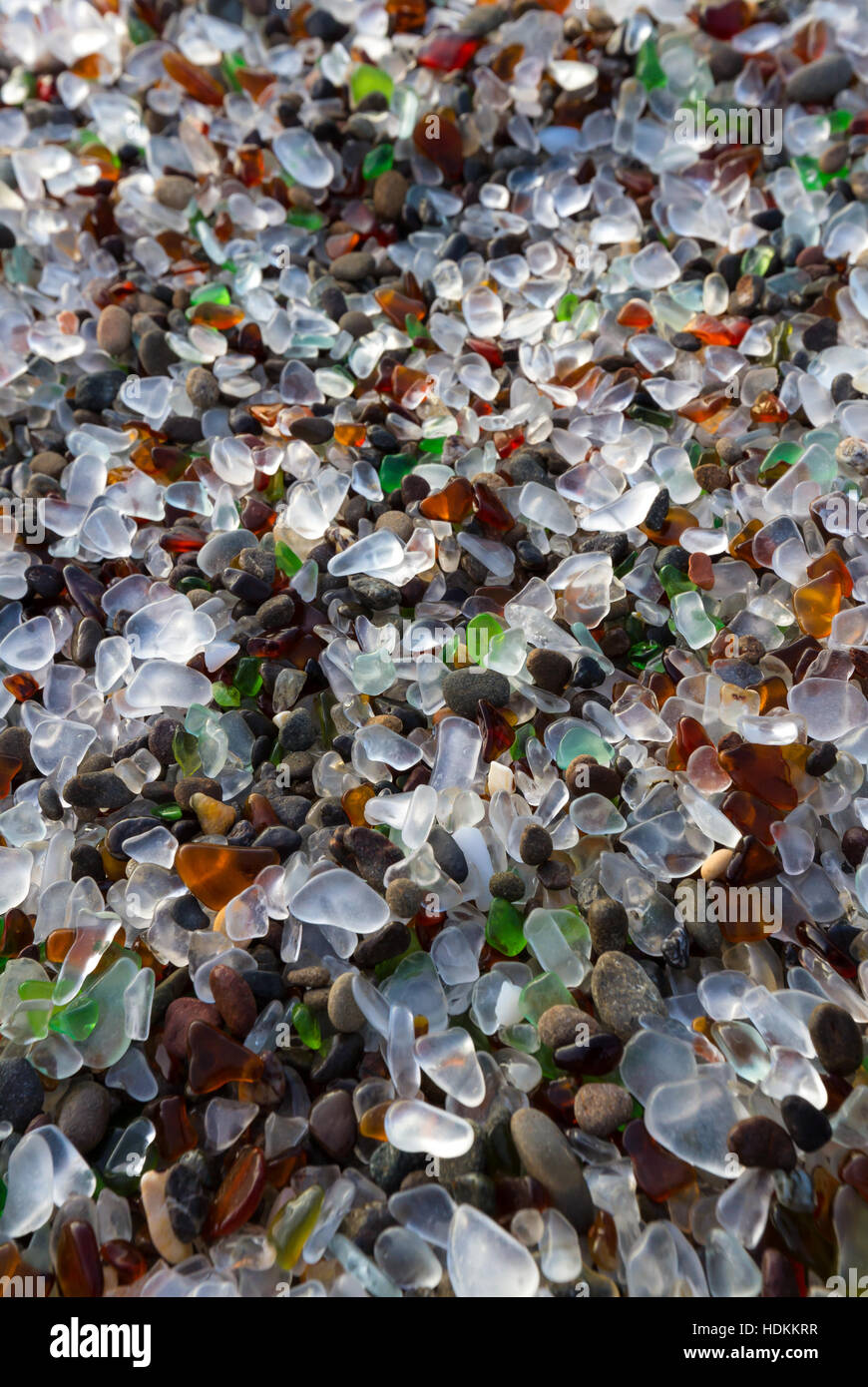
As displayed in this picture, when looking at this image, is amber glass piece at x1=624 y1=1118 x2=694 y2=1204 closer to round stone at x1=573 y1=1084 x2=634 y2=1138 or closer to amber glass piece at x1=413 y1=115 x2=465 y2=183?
round stone at x1=573 y1=1084 x2=634 y2=1138

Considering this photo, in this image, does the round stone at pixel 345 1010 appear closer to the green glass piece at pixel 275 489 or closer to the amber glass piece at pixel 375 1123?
the amber glass piece at pixel 375 1123

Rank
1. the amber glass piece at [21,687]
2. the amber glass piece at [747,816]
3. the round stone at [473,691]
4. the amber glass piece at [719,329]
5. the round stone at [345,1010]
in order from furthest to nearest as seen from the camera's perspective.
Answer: the amber glass piece at [719,329] → the amber glass piece at [21,687] → the round stone at [473,691] → the amber glass piece at [747,816] → the round stone at [345,1010]

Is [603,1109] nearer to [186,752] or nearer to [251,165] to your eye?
[186,752]

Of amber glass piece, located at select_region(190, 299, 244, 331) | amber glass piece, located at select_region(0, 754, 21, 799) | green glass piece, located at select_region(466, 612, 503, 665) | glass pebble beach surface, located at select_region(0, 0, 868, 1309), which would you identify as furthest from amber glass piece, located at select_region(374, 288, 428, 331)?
amber glass piece, located at select_region(0, 754, 21, 799)

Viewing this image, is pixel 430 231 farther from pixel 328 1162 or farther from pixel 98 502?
pixel 328 1162

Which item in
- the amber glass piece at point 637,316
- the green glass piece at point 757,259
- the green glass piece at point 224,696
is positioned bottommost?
the green glass piece at point 224,696

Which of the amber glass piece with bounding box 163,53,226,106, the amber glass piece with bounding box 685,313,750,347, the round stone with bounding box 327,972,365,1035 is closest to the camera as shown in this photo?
the round stone with bounding box 327,972,365,1035

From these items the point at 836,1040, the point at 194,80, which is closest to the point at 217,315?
the point at 194,80

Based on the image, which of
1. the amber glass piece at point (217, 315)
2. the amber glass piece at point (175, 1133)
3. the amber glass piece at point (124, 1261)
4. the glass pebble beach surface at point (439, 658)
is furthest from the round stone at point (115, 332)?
the amber glass piece at point (124, 1261)
